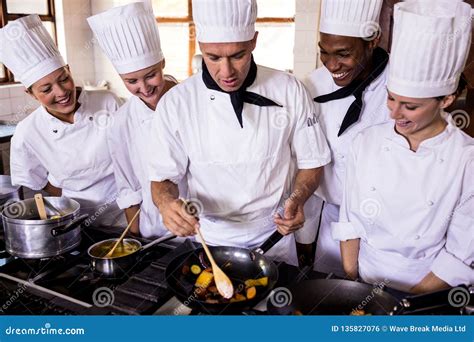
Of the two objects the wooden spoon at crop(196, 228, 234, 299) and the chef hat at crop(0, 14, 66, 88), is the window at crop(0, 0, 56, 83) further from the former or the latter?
the wooden spoon at crop(196, 228, 234, 299)

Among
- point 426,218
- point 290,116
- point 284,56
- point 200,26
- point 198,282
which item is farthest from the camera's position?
point 284,56

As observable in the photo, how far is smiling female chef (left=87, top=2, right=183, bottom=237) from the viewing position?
1.78m

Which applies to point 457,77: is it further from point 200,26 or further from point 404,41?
point 200,26

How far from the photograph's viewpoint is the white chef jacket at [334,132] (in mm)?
1681

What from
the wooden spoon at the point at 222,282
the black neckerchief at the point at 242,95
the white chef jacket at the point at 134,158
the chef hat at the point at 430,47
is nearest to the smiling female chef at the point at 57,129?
the white chef jacket at the point at 134,158

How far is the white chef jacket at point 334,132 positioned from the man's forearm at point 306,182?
127 mm

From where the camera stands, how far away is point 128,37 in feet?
5.86

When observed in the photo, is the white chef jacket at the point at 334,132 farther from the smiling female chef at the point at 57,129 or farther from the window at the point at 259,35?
the window at the point at 259,35

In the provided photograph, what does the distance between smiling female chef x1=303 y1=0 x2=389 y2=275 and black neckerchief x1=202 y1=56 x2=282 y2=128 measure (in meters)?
0.28

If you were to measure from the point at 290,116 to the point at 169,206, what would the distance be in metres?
0.53

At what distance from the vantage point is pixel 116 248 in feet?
4.89

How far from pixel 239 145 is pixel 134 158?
0.58 m

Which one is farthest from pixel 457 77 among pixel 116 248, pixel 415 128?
pixel 116 248

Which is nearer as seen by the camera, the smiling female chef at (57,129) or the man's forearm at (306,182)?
the man's forearm at (306,182)
